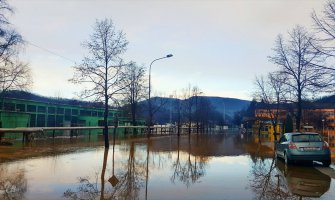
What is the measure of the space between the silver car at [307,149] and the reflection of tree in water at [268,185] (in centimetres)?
148

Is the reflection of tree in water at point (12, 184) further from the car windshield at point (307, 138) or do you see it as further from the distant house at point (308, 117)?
the distant house at point (308, 117)

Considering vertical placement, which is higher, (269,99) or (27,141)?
(269,99)

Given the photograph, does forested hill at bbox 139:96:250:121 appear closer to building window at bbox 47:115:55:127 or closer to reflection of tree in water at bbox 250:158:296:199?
building window at bbox 47:115:55:127

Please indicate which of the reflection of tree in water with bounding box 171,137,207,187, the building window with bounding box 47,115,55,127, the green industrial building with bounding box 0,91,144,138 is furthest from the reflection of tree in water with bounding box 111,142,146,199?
the building window with bounding box 47,115,55,127

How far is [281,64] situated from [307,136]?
35.2ft

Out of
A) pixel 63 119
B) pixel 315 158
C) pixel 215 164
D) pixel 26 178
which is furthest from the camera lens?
pixel 63 119

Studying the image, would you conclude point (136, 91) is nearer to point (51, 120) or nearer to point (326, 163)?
point (51, 120)

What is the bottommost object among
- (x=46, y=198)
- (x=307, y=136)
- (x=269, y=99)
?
(x=46, y=198)

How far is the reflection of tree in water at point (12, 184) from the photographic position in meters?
8.78

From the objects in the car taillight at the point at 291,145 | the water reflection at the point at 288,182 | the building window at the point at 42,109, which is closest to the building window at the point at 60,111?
the building window at the point at 42,109

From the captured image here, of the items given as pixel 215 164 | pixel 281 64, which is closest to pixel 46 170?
pixel 215 164

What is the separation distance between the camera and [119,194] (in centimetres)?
912

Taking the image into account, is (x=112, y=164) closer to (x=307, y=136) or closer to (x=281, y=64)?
(x=307, y=136)

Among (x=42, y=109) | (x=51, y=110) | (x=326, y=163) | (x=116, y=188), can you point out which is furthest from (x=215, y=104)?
(x=116, y=188)
